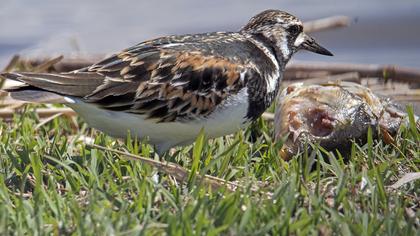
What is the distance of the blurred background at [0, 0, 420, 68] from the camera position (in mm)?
9727

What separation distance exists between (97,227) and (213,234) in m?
0.46

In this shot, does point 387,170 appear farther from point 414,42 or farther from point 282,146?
point 414,42

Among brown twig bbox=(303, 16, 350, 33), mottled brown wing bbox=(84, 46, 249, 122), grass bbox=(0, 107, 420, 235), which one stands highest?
mottled brown wing bbox=(84, 46, 249, 122)

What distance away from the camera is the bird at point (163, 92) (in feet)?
16.4

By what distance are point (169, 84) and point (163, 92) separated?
0.05 m

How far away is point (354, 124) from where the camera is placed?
5.23 metres

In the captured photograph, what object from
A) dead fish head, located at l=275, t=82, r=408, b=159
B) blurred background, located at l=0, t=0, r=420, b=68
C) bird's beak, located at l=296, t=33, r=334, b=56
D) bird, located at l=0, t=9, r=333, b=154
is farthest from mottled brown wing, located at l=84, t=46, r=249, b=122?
blurred background, located at l=0, t=0, r=420, b=68

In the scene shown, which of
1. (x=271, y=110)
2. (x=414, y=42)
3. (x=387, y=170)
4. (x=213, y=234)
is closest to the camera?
(x=213, y=234)

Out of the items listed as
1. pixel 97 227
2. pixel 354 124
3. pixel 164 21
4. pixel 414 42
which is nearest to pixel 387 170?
pixel 354 124

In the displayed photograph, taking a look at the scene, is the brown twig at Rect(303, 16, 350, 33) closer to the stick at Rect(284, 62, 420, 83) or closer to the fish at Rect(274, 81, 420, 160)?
the stick at Rect(284, 62, 420, 83)

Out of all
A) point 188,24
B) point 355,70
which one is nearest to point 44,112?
point 355,70

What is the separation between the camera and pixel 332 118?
5.28 metres

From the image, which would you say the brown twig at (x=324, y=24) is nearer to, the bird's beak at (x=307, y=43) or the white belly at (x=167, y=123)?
the bird's beak at (x=307, y=43)

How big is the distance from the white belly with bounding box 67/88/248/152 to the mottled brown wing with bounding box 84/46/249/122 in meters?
0.03
